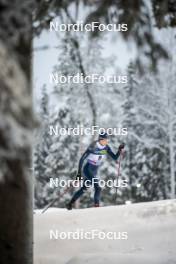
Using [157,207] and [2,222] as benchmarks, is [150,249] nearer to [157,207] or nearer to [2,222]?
[157,207]

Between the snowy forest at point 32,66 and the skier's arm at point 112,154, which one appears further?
the skier's arm at point 112,154

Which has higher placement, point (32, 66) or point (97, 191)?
point (32, 66)

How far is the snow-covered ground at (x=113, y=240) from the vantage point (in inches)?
179

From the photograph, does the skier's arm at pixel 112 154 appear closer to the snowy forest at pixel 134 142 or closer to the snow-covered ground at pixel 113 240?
the snow-covered ground at pixel 113 240

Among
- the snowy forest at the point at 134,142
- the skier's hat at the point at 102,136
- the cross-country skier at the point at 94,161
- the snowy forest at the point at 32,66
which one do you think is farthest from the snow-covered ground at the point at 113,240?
the snowy forest at the point at 134,142

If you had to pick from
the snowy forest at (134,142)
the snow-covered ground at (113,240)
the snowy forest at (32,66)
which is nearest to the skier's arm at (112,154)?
the snow-covered ground at (113,240)

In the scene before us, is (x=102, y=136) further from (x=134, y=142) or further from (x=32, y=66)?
(x=134, y=142)

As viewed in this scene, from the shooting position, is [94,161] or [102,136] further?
[94,161]

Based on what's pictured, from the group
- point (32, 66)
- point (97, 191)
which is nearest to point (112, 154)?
point (97, 191)

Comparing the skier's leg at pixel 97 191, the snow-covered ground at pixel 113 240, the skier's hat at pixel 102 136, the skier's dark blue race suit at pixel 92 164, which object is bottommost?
the snow-covered ground at pixel 113 240

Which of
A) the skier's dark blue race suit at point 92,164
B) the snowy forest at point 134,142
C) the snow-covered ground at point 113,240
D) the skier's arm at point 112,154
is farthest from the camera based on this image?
the snowy forest at point 134,142

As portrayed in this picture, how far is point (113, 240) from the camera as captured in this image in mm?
4781

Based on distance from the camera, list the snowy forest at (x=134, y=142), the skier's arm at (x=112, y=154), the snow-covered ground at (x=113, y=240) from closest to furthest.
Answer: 1. the snow-covered ground at (x=113, y=240)
2. the skier's arm at (x=112, y=154)
3. the snowy forest at (x=134, y=142)

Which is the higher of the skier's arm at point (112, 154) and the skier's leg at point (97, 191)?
the skier's arm at point (112, 154)
